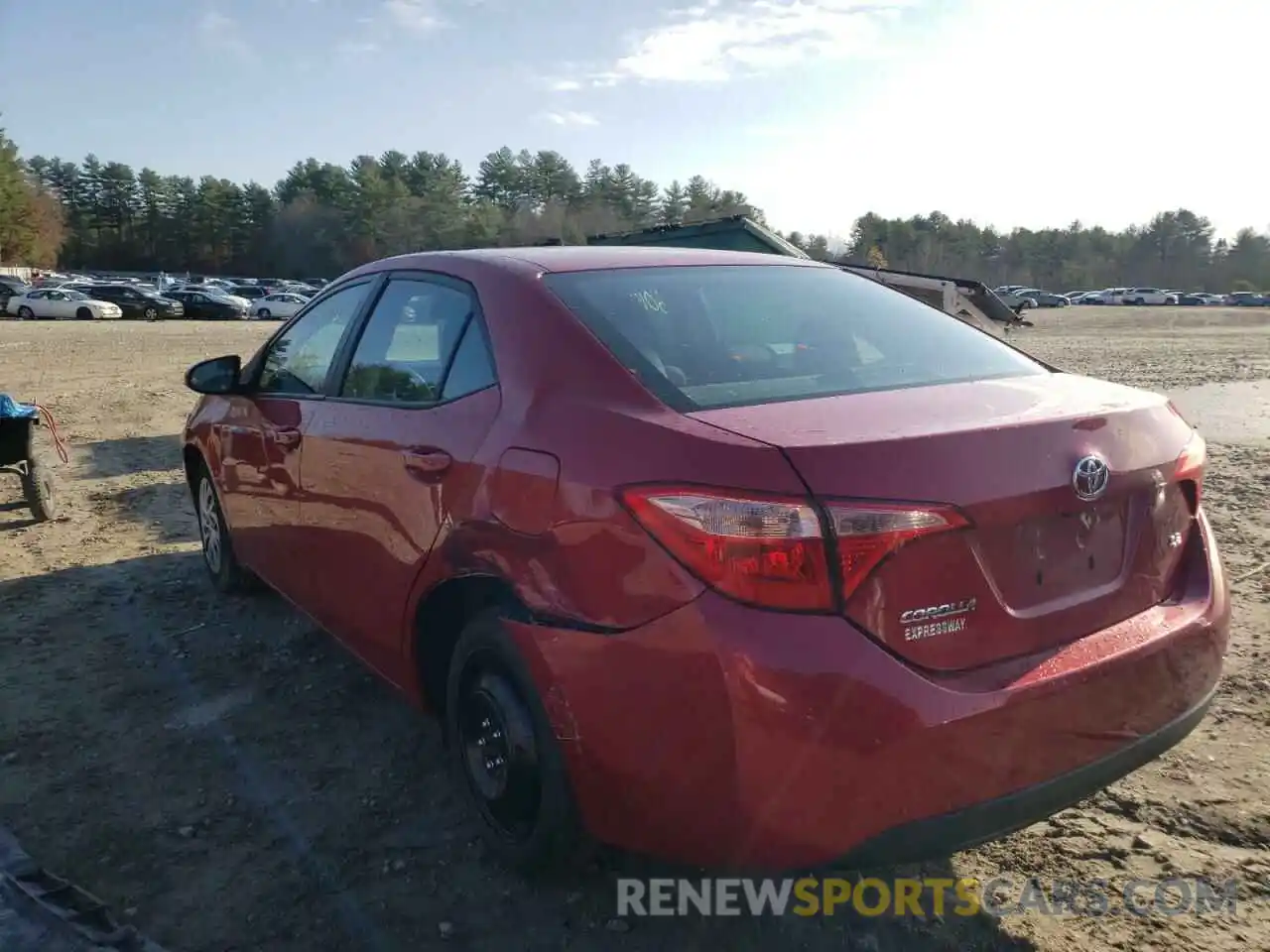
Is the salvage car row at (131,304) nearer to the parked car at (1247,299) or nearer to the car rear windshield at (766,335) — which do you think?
the car rear windshield at (766,335)

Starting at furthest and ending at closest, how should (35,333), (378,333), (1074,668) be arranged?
(35,333) → (378,333) → (1074,668)

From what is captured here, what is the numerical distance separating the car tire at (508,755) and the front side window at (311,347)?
150 centimetres

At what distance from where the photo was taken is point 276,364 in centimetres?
421

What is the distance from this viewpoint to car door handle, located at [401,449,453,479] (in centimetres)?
276

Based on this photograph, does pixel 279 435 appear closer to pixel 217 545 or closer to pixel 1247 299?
pixel 217 545

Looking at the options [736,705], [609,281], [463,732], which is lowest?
[463,732]

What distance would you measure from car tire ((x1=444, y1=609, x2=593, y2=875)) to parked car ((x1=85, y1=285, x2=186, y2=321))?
1803 inches

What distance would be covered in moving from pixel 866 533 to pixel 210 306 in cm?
4657

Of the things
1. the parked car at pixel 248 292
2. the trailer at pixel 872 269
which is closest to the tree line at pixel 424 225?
the parked car at pixel 248 292

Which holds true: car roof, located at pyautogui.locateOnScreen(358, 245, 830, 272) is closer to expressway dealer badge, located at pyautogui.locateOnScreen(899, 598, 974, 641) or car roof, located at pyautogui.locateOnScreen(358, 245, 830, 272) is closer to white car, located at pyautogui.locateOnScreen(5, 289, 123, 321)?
expressway dealer badge, located at pyautogui.locateOnScreen(899, 598, 974, 641)

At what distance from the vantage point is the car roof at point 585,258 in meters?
3.05

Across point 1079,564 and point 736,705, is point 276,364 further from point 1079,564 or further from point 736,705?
point 1079,564

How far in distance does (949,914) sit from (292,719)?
241 centimetres

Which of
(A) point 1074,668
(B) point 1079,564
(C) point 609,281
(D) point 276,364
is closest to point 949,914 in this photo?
(A) point 1074,668
